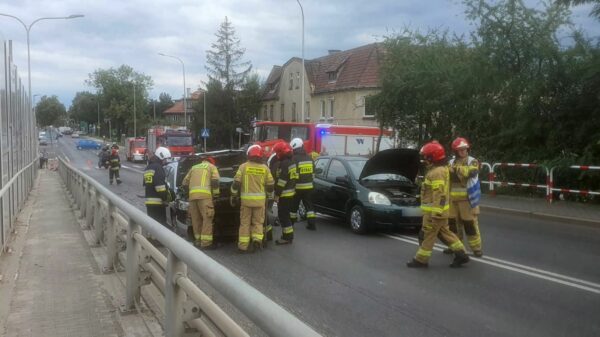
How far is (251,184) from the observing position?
8.75m

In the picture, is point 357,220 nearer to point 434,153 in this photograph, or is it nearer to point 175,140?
point 434,153

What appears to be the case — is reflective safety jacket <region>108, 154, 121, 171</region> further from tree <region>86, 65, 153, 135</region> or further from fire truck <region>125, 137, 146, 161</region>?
tree <region>86, 65, 153, 135</region>

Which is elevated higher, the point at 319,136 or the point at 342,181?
Result: the point at 319,136

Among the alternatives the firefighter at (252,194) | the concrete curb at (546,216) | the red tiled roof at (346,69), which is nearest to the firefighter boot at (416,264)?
the firefighter at (252,194)

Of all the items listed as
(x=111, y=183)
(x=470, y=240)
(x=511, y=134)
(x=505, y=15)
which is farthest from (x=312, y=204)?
(x=111, y=183)

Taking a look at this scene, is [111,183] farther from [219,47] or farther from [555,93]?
[219,47]

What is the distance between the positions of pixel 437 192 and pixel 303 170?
10.8ft

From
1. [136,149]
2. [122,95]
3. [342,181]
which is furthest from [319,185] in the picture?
[122,95]

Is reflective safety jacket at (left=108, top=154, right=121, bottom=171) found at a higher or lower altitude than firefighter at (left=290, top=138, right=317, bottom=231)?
lower

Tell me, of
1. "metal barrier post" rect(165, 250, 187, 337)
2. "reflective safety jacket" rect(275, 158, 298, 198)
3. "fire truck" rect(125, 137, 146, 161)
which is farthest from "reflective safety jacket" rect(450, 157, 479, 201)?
"fire truck" rect(125, 137, 146, 161)

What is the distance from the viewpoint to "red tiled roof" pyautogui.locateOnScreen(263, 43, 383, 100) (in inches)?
1657

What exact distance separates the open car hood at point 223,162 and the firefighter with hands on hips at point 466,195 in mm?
4273

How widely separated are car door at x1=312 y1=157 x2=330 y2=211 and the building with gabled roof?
2411 cm

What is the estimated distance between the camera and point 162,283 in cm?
421
